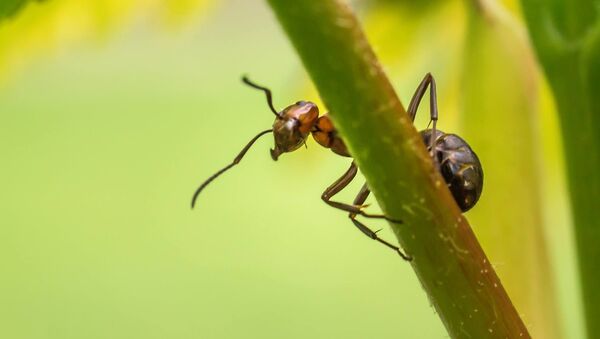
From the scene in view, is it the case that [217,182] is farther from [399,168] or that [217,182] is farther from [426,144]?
[399,168]

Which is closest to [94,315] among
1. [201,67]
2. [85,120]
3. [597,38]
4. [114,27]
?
[85,120]

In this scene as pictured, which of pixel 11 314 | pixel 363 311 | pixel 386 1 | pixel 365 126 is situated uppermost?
pixel 386 1

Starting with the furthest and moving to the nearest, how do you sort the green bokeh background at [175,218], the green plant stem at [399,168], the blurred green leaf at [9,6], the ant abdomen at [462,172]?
the green bokeh background at [175,218] < the ant abdomen at [462,172] < the blurred green leaf at [9,6] < the green plant stem at [399,168]

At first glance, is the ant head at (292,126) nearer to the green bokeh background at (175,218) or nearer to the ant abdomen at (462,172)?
the ant abdomen at (462,172)

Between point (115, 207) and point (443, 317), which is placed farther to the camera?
point (115, 207)

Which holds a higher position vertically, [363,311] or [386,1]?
[386,1]

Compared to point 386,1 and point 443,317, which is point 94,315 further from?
point 443,317

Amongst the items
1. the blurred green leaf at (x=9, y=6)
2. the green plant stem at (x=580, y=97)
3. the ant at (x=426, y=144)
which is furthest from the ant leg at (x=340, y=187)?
the blurred green leaf at (x=9, y=6)
